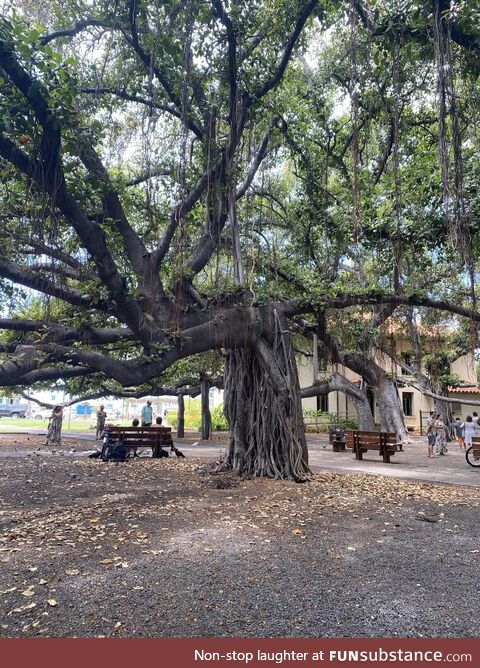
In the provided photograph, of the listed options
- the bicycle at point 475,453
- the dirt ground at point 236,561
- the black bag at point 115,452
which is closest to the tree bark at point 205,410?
the black bag at point 115,452

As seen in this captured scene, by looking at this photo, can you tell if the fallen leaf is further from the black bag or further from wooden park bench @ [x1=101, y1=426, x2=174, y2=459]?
wooden park bench @ [x1=101, y1=426, x2=174, y2=459]

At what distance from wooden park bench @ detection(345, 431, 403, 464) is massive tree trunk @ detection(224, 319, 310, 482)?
4013mm

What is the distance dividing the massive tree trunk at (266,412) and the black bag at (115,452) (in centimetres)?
329

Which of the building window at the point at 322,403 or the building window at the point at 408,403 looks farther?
the building window at the point at 322,403

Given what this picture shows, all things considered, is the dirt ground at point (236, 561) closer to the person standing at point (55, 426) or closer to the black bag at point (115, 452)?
the black bag at point (115, 452)

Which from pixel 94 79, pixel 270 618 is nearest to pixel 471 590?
pixel 270 618

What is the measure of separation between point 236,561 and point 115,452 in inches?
302

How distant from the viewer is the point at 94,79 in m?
7.38

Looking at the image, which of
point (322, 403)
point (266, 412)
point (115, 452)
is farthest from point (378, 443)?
point (322, 403)

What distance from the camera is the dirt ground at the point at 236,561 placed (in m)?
2.83

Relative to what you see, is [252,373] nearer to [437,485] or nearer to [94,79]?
[437,485]

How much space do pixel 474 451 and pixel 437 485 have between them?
319 cm

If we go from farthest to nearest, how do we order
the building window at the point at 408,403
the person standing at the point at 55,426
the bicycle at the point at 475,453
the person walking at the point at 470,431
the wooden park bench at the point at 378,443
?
the building window at the point at 408,403
the person standing at the point at 55,426
the person walking at the point at 470,431
the wooden park bench at the point at 378,443
the bicycle at the point at 475,453

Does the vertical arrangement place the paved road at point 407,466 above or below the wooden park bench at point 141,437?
below
